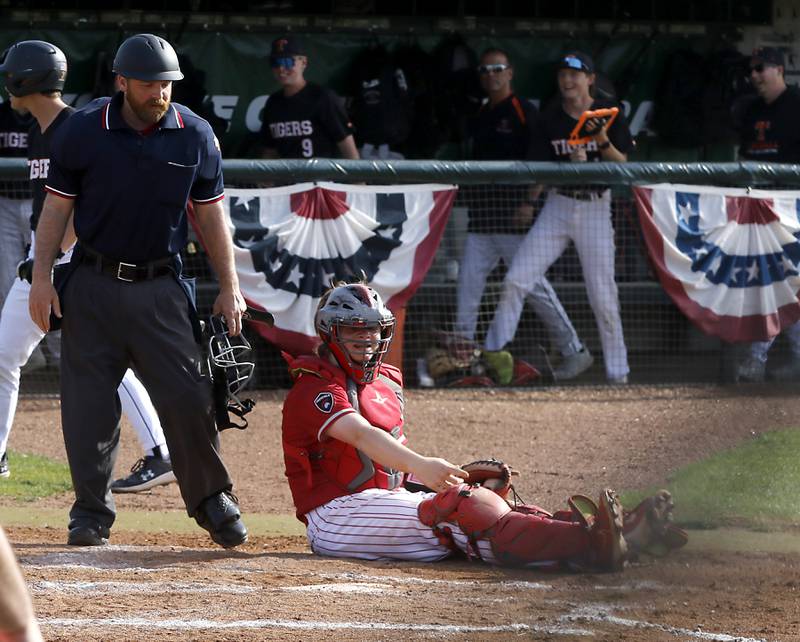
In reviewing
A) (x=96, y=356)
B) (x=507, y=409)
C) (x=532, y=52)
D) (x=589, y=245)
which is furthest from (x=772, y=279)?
(x=96, y=356)

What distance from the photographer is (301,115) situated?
385 inches

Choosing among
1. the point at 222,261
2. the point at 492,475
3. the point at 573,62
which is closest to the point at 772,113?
the point at 573,62

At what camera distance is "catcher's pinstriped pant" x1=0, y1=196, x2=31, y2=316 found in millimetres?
8875

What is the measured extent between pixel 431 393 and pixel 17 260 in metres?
2.69

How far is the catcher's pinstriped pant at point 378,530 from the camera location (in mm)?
5234

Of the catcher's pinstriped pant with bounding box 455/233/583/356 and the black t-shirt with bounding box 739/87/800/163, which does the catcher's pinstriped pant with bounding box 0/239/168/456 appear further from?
the black t-shirt with bounding box 739/87/800/163

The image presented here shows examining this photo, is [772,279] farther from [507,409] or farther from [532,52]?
[532,52]

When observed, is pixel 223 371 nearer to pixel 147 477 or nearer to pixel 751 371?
pixel 147 477

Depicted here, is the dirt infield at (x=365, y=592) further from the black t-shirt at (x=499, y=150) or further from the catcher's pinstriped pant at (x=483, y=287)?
the black t-shirt at (x=499, y=150)

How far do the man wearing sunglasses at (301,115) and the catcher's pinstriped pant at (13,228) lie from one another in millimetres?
1841

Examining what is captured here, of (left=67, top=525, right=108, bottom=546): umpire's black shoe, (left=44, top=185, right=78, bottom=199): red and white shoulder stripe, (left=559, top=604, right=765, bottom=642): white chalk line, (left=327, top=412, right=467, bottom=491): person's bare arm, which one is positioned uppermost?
(left=44, top=185, right=78, bottom=199): red and white shoulder stripe

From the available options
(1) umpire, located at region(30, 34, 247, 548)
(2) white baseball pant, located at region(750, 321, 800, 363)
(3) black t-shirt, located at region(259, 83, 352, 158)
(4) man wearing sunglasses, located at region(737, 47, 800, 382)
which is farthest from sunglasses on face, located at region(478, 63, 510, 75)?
(1) umpire, located at region(30, 34, 247, 548)

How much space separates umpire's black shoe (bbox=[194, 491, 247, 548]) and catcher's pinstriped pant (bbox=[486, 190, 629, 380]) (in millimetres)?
4097

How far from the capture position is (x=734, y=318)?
31.1ft
